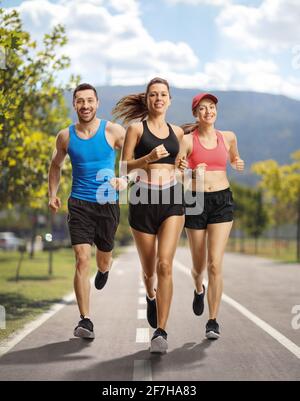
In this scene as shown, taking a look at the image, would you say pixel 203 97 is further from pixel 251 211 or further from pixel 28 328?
pixel 251 211

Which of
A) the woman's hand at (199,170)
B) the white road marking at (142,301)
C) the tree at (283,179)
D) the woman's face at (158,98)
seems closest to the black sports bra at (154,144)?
the woman's face at (158,98)

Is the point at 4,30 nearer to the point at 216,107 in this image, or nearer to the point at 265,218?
the point at 216,107

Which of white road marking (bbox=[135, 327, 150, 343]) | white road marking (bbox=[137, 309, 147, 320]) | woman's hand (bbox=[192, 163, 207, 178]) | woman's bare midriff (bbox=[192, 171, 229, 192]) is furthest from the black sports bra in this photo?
white road marking (bbox=[137, 309, 147, 320])

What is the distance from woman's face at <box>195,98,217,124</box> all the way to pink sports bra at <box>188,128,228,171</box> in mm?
178

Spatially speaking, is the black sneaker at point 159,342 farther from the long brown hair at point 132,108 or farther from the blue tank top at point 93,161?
the long brown hair at point 132,108

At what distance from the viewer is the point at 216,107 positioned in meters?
7.57

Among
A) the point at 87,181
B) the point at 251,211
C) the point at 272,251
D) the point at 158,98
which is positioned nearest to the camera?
the point at 158,98

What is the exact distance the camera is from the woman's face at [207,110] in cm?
755

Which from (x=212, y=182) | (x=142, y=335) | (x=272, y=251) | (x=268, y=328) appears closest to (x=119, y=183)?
(x=212, y=182)

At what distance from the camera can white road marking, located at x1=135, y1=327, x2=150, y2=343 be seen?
8195 mm

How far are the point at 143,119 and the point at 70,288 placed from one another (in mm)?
10826

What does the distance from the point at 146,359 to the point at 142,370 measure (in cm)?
57

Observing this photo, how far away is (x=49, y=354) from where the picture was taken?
7227 mm

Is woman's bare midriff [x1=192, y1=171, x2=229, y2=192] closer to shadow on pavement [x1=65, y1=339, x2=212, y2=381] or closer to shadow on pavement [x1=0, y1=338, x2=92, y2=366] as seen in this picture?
shadow on pavement [x1=65, y1=339, x2=212, y2=381]
